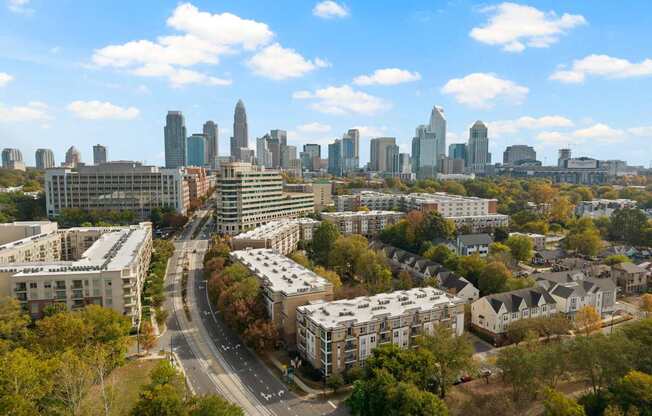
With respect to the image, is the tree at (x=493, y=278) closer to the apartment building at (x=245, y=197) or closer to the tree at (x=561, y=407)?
the tree at (x=561, y=407)

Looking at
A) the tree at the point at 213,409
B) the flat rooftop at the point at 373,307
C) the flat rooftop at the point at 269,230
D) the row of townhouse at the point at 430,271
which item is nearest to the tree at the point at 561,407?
the flat rooftop at the point at 373,307

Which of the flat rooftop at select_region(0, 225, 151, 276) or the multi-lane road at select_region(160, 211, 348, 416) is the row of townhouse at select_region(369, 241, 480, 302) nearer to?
the multi-lane road at select_region(160, 211, 348, 416)

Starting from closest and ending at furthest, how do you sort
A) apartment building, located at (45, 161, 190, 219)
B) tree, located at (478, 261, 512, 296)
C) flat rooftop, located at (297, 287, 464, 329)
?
flat rooftop, located at (297, 287, 464, 329) → tree, located at (478, 261, 512, 296) → apartment building, located at (45, 161, 190, 219)

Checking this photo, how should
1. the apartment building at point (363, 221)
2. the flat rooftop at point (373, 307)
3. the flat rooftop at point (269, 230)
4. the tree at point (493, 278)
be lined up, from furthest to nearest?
the apartment building at point (363, 221), the flat rooftop at point (269, 230), the tree at point (493, 278), the flat rooftop at point (373, 307)

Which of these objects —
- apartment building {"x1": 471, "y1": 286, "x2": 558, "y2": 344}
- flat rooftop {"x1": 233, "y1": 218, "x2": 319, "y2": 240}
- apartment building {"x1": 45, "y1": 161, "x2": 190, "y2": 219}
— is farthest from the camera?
apartment building {"x1": 45, "y1": 161, "x2": 190, "y2": 219}

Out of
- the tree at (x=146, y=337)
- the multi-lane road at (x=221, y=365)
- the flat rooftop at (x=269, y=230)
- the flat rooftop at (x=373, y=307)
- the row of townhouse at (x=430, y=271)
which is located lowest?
the multi-lane road at (x=221, y=365)

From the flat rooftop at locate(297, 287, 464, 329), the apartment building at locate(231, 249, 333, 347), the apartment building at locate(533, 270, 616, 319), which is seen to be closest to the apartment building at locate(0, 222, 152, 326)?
the apartment building at locate(231, 249, 333, 347)

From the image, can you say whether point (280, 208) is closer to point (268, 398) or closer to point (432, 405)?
point (268, 398)
